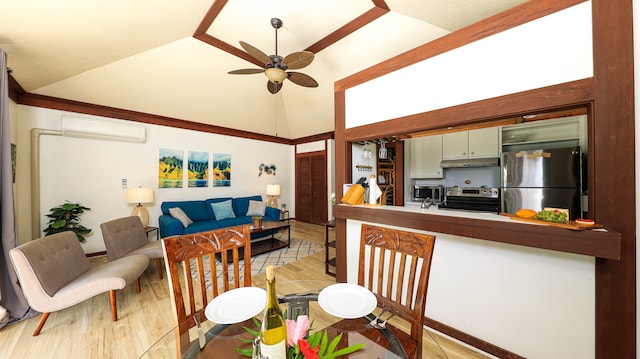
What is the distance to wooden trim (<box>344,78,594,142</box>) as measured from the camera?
1.25 metres

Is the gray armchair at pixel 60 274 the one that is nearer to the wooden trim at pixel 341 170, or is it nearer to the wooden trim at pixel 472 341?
the wooden trim at pixel 341 170

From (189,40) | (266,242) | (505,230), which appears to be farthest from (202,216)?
(505,230)

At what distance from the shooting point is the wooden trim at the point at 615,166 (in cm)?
113

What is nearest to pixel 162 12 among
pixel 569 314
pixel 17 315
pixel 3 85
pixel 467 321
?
pixel 3 85

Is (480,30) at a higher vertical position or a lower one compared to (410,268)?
higher

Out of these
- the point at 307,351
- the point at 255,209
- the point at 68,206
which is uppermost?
the point at 68,206

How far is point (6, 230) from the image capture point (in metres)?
1.92

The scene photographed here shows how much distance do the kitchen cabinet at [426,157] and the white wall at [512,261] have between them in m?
2.40

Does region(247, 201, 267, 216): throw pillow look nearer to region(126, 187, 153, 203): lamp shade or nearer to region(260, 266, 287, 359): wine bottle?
region(126, 187, 153, 203): lamp shade

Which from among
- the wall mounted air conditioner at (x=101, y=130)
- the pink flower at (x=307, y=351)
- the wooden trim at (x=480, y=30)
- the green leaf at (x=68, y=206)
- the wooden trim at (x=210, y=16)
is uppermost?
the wooden trim at (x=210, y=16)

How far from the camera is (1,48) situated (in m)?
1.96

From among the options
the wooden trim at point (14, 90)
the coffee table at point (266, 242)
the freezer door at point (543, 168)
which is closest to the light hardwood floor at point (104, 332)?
the coffee table at point (266, 242)

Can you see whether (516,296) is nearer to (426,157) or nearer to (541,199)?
(541,199)

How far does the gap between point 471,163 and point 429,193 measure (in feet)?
2.75
